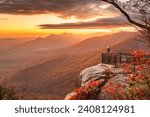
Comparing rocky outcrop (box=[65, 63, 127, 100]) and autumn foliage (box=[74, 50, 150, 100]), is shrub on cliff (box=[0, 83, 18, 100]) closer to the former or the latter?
autumn foliage (box=[74, 50, 150, 100])

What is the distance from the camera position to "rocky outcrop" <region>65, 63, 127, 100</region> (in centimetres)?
1644

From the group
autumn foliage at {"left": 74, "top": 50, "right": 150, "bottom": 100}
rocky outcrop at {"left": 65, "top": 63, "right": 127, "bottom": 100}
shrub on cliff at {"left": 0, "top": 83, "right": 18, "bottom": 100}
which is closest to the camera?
autumn foliage at {"left": 74, "top": 50, "right": 150, "bottom": 100}

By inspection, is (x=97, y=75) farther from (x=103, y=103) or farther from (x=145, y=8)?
(x=103, y=103)

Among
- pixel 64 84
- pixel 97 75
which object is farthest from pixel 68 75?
pixel 97 75

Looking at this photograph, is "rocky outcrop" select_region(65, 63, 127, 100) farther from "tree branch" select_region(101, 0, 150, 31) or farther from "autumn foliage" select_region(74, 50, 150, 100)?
"tree branch" select_region(101, 0, 150, 31)

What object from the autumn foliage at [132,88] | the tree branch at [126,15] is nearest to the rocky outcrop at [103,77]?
the autumn foliage at [132,88]

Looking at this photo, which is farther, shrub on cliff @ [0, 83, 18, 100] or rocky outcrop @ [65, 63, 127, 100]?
rocky outcrop @ [65, 63, 127, 100]

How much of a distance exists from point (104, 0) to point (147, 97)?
3659mm

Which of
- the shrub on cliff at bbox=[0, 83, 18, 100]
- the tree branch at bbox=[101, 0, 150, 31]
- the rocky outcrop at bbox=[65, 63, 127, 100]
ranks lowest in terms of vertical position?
the rocky outcrop at bbox=[65, 63, 127, 100]

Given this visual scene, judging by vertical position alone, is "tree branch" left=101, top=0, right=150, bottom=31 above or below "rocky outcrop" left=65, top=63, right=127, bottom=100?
above

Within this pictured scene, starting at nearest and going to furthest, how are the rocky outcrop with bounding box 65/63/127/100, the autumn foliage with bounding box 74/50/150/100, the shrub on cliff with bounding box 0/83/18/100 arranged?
the autumn foliage with bounding box 74/50/150/100, the shrub on cliff with bounding box 0/83/18/100, the rocky outcrop with bounding box 65/63/127/100

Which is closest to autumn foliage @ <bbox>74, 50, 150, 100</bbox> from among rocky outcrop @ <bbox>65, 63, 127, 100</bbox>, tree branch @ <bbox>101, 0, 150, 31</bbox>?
rocky outcrop @ <bbox>65, 63, 127, 100</bbox>

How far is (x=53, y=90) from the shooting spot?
518 feet

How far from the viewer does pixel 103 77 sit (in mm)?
18484
